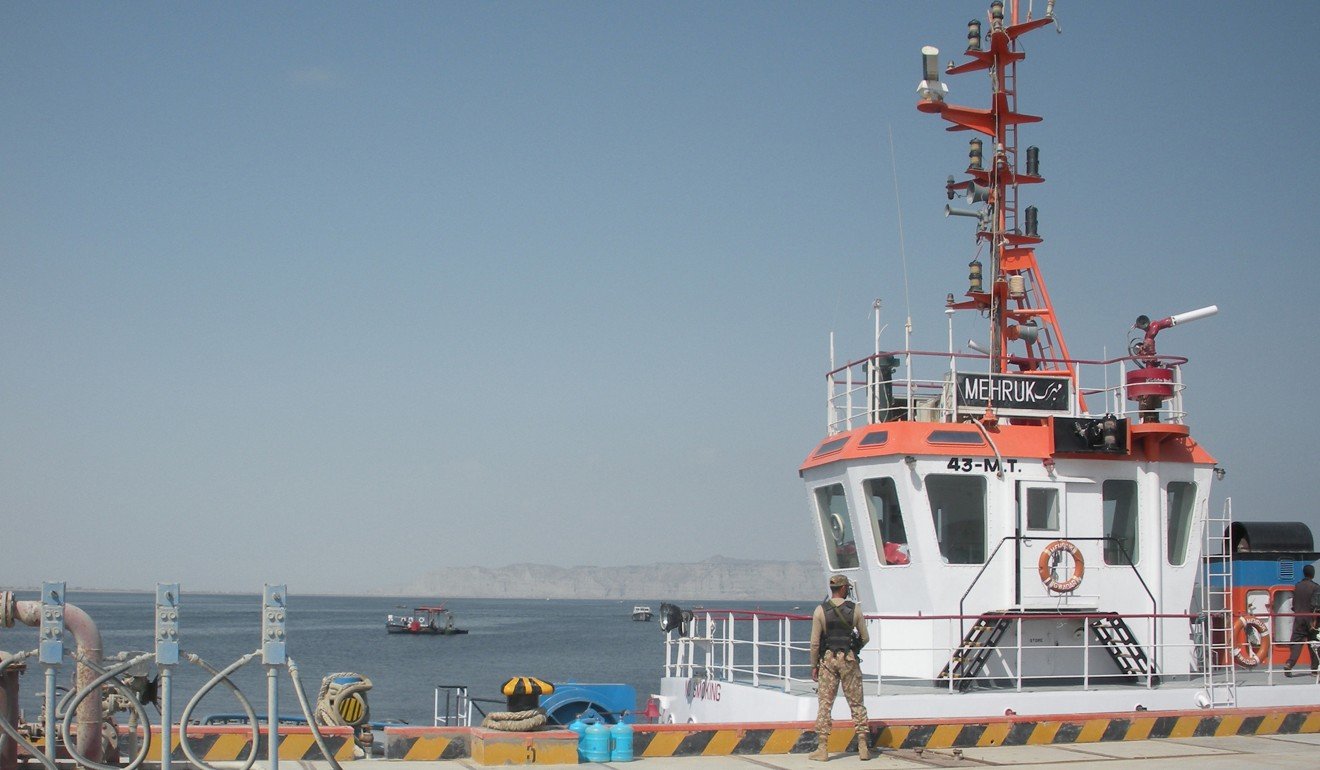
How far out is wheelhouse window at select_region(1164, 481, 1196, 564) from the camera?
51.0 ft

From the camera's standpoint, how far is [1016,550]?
1448cm

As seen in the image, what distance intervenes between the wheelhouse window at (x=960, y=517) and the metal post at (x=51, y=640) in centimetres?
886

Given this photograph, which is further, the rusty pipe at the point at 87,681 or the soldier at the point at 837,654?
the soldier at the point at 837,654

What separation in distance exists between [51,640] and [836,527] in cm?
912

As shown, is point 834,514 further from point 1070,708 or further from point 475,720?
point 475,720

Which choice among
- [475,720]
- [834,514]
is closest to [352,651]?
[475,720]

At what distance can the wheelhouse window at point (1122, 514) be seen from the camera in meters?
15.2

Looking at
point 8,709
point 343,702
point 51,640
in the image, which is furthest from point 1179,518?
point 8,709

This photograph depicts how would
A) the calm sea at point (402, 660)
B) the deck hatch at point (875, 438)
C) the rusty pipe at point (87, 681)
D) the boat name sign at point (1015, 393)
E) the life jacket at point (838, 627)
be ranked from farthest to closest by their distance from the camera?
1. the calm sea at point (402, 660)
2. the boat name sign at point (1015, 393)
3. the deck hatch at point (875, 438)
4. the life jacket at point (838, 627)
5. the rusty pipe at point (87, 681)

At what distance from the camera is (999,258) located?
55.6ft

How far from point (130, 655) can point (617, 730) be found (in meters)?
3.99

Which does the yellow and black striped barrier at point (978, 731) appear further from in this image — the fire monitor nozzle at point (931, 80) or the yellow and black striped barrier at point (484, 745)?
the fire monitor nozzle at point (931, 80)

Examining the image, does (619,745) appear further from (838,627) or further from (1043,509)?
(1043,509)

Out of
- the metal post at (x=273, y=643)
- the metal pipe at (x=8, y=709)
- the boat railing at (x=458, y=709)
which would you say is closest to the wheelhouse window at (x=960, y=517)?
the boat railing at (x=458, y=709)
